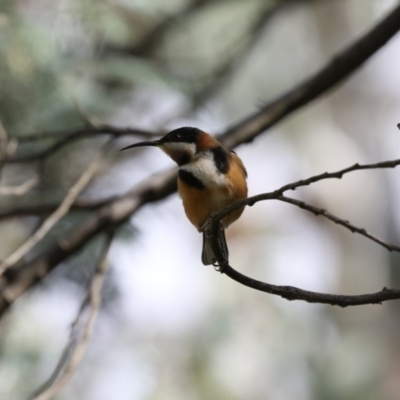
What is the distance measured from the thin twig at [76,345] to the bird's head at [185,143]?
879mm

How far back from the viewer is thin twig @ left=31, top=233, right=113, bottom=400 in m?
3.14

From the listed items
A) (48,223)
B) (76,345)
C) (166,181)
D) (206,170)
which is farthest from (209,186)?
(166,181)

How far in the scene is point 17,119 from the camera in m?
4.33

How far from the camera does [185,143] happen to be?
2.90 m

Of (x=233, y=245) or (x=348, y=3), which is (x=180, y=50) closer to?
(x=233, y=245)

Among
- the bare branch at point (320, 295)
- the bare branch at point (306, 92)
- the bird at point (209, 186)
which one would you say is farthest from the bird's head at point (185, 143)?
the bare branch at point (306, 92)

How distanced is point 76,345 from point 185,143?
1.15 meters

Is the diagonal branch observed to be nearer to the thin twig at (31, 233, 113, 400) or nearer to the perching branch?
the thin twig at (31, 233, 113, 400)

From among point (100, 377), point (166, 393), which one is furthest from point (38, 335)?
point (166, 393)

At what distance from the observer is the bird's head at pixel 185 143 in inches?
112

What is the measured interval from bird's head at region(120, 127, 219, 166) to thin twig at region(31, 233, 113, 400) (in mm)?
879

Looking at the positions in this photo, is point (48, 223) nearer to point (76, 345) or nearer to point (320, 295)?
point (76, 345)

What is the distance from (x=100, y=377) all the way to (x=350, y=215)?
177 inches

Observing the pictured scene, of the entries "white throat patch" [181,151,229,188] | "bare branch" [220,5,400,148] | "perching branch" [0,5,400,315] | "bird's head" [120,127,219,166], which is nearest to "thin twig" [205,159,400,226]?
"white throat patch" [181,151,229,188]
